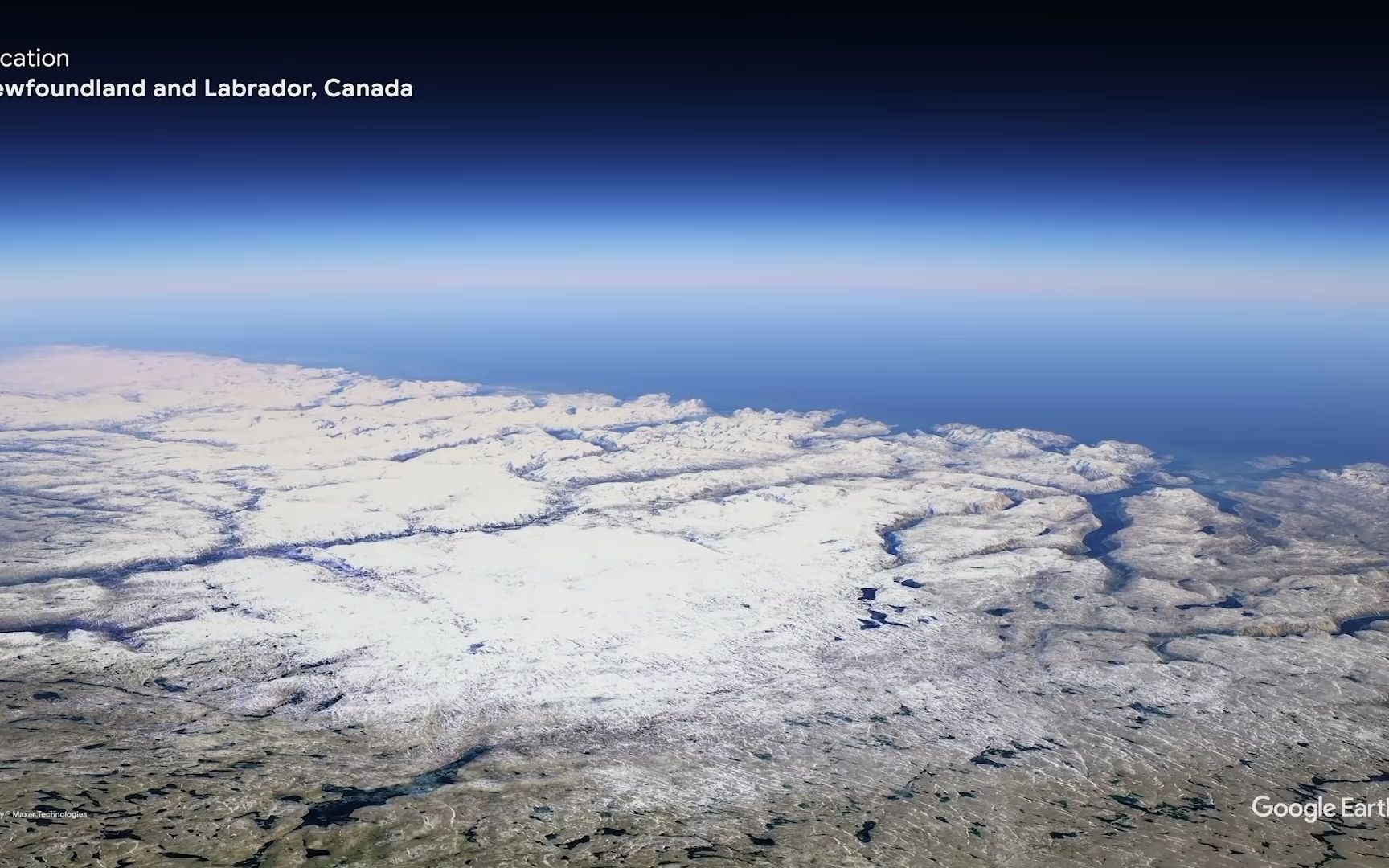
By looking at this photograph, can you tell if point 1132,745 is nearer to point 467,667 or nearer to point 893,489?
point 467,667

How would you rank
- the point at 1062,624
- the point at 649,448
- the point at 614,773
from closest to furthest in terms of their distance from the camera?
1. the point at 614,773
2. the point at 1062,624
3. the point at 649,448

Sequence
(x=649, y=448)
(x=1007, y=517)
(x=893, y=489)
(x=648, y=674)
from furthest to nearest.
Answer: (x=649, y=448) → (x=893, y=489) → (x=1007, y=517) → (x=648, y=674)

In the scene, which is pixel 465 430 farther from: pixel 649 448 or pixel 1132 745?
pixel 1132 745

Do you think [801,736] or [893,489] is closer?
[801,736]

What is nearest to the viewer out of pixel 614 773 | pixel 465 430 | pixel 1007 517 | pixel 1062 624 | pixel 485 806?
pixel 485 806

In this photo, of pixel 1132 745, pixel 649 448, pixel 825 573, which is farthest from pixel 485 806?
pixel 649 448

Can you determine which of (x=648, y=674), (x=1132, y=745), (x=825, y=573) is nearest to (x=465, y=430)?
(x=825, y=573)
